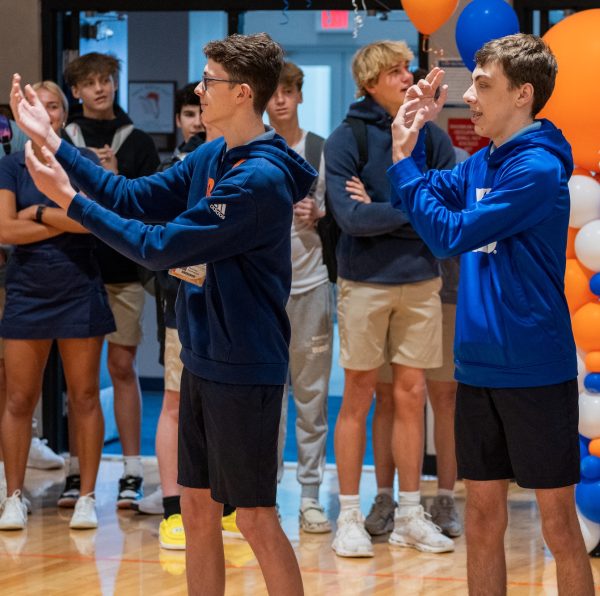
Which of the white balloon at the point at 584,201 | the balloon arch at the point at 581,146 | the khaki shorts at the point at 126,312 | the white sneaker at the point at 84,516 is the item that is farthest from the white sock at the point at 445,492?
the khaki shorts at the point at 126,312

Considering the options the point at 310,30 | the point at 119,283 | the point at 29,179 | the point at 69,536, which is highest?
the point at 310,30

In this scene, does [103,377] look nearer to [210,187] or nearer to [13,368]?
[13,368]

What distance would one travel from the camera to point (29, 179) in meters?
4.96

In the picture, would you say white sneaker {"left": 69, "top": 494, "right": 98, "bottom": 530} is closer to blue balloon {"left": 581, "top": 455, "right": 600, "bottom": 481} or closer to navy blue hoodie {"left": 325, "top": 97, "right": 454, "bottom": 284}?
navy blue hoodie {"left": 325, "top": 97, "right": 454, "bottom": 284}

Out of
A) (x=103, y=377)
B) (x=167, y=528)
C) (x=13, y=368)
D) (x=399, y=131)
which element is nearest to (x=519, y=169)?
(x=399, y=131)

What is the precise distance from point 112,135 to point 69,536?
1.83m

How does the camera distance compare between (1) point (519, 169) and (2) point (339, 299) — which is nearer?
(1) point (519, 169)

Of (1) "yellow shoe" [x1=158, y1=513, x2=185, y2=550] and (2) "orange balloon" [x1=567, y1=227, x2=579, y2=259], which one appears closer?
(2) "orange balloon" [x1=567, y1=227, x2=579, y2=259]

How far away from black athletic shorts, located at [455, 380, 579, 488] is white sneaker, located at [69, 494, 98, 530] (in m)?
2.28

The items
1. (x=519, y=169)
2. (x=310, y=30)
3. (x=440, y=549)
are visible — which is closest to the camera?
(x=519, y=169)

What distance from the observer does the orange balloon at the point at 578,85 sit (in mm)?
4168

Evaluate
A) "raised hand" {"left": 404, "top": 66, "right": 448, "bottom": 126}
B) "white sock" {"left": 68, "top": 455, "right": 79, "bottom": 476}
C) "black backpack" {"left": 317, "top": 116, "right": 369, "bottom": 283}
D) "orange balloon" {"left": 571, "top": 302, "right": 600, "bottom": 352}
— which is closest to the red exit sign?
"black backpack" {"left": 317, "top": 116, "right": 369, "bottom": 283}

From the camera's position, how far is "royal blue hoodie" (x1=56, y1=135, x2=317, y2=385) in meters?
2.92

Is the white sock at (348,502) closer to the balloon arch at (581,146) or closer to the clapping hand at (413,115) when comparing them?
the balloon arch at (581,146)
